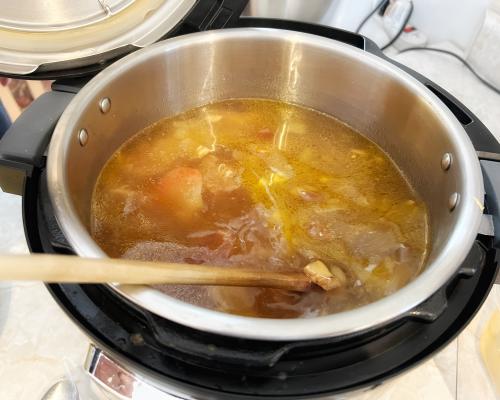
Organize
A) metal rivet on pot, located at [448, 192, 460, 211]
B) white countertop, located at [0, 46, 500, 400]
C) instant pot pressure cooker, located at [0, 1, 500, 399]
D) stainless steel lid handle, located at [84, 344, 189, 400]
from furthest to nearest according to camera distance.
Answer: white countertop, located at [0, 46, 500, 400], metal rivet on pot, located at [448, 192, 460, 211], stainless steel lid handle, located at [84, 344, 189, 400], instant pot pressure cooker, located at [0, 1, 500, 399]

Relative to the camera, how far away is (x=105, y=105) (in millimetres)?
1252

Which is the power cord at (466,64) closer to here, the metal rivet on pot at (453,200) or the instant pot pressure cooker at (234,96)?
the instant pot pressure cooker at (234,96)

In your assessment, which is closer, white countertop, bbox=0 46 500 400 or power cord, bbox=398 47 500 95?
white countertop, bbox=0 46 500 400

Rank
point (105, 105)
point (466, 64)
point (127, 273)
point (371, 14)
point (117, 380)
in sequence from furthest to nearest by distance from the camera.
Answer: point (371, 14), point (466, 64), point (105, 105), point (117, 380), point (127, 273)

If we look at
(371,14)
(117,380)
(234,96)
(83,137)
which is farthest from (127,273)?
(371,14)

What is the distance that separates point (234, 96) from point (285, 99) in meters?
0.17

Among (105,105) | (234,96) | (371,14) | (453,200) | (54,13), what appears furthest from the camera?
(371,14)

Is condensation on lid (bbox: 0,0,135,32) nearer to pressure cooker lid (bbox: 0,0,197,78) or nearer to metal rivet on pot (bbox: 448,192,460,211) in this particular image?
pressure cooker lid (bbox: 0,0,197,78)

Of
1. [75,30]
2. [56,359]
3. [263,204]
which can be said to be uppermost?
[75,30]

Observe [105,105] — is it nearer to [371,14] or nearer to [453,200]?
[453,200]

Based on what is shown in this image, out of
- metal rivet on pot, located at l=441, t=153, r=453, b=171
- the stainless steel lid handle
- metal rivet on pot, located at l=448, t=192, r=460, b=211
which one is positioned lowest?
the stainless steel lid handle

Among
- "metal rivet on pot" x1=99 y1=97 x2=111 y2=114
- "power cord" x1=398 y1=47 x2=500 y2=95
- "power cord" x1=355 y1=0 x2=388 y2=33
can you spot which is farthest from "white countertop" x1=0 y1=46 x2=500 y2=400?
"power cord" x1=355 y1=0 x2=388 y2=33

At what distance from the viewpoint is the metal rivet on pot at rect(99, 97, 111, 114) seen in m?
1.23

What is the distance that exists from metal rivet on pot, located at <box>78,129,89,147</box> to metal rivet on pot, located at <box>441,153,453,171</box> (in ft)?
2.95
